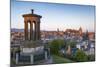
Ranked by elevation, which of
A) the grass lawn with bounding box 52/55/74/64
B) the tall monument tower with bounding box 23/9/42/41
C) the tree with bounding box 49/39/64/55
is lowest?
the grass lawn with bounding box 52/55/74/64

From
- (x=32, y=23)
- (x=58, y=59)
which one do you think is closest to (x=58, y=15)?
(x=32, y=23)

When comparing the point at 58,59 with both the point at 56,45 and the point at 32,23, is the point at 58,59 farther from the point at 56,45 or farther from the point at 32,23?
the point at 32,23

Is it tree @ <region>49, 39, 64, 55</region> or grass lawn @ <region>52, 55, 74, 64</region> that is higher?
tree @ <region>49, 39, 64, 55</region>

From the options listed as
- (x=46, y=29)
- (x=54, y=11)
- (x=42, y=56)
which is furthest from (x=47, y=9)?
(x=42, y=56)

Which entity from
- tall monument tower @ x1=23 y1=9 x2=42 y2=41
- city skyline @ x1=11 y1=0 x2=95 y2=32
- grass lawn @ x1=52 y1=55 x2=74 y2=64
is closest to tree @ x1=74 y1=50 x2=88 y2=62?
grass lawn @ x1=52 y1=55 x2=74 y2=64

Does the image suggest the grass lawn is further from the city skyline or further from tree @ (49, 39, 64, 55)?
the city skyline

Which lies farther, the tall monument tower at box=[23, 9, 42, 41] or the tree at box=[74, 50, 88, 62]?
the tree at box=[74, 50, 88, 62]

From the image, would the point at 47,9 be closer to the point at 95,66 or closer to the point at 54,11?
the point at 54,11
